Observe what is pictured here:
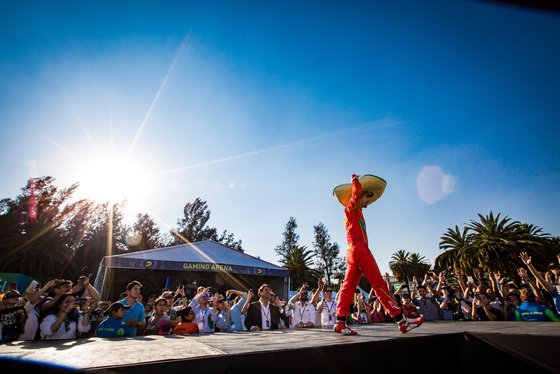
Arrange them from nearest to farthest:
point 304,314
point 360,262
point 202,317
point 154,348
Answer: point 154,348, point 360,262, point 202,317, point 304,314

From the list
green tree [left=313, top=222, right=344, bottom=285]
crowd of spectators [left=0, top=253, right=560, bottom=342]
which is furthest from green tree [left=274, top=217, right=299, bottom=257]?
crowd of spectators [left=0, top=253, right=560, bottom=342]

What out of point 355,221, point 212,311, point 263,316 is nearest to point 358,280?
point 355,221

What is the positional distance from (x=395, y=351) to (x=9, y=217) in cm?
2586

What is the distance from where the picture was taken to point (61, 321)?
3699 millimetres

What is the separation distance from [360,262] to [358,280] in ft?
0.82

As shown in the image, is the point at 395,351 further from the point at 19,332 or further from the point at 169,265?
the point at 169,265

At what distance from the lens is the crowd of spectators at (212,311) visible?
151 inches

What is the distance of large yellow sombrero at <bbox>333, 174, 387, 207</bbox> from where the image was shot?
12.5ft

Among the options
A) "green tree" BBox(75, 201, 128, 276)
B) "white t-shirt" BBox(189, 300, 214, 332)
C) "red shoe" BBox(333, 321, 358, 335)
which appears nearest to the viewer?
"red shoe" BBox(333, 321, 358, 335)

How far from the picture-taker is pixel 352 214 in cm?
365

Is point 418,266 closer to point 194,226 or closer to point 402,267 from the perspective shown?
point 402,267

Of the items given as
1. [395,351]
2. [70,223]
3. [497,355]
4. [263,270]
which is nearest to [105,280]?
[263,270]

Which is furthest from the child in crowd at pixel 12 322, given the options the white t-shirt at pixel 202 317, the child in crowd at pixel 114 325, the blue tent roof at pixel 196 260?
the blue tent roof at pixel 196 260

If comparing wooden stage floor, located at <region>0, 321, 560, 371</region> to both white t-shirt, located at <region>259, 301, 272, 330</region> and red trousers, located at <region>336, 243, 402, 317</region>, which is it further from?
white t-shirt, located at <region>259, 301, 272, 330</region>
